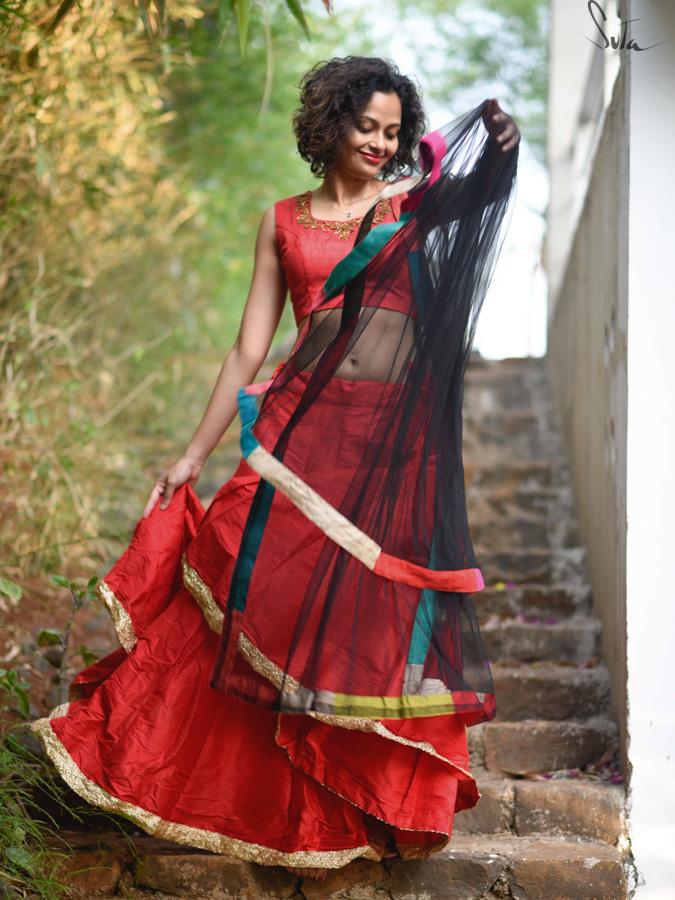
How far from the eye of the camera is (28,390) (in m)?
4.12

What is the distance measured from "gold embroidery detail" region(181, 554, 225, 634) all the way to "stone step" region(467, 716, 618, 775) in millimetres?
948

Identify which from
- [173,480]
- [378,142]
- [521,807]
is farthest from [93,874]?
[378,142]

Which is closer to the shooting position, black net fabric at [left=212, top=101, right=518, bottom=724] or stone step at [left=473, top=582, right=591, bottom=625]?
black net fabric at [left=212, top=101, right=518, bottom=724]

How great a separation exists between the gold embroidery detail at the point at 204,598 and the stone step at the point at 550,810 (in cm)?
80

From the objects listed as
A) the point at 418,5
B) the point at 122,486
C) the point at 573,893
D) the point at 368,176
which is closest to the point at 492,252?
the point at 368,176

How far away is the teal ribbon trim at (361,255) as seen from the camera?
1934 mm

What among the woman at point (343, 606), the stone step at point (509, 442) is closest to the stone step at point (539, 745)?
the woman at point (343, 606)

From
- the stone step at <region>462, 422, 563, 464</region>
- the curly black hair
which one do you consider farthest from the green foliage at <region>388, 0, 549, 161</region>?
the curly black hair

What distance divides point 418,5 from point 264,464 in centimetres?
1276

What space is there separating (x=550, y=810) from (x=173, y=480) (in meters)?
1.14

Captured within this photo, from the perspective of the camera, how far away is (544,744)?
2689 mm

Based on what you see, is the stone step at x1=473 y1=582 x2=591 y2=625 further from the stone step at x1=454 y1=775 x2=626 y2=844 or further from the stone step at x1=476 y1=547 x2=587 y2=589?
the stone step at x1=454 y1=775 x2=626 y2=844

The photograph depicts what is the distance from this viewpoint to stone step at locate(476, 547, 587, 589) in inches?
154

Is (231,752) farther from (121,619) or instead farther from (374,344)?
(374,344)
